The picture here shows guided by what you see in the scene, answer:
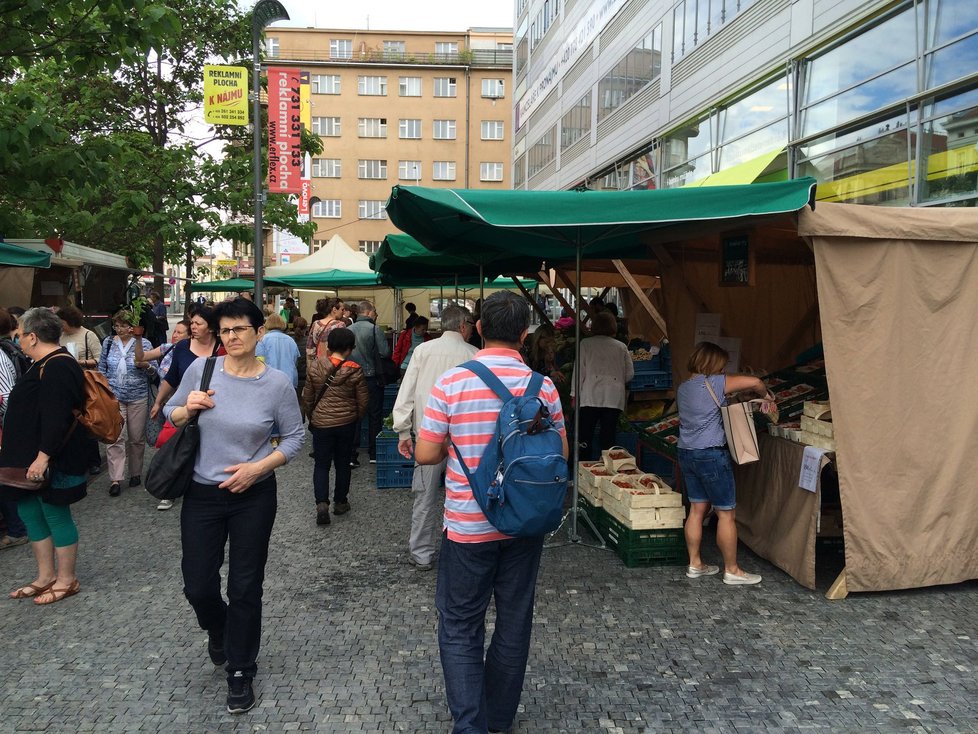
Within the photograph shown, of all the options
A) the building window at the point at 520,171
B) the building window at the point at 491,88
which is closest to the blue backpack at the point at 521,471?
the building window at the point at 520,171

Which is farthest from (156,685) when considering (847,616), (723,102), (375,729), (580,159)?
(580,159)

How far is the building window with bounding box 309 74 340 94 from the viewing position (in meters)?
55.3

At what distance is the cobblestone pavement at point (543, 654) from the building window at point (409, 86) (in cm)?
5465

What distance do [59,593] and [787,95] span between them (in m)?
14.6

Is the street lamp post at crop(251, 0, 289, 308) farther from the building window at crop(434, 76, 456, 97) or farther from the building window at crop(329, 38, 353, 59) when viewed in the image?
the building window at crop(329, 38, 353, 59)

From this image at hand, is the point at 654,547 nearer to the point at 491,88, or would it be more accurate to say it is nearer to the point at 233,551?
the point at 233,551

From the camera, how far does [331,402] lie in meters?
6.47

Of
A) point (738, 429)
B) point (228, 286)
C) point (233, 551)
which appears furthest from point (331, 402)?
point (228, 286)

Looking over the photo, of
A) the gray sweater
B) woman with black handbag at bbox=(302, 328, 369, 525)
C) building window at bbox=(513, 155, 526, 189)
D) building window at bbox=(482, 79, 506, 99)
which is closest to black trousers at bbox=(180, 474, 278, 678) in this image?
the gray sweater

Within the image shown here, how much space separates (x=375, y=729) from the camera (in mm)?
3297

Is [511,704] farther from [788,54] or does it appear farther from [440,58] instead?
[440,58]

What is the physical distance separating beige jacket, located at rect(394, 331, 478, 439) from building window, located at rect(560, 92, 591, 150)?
2503cm

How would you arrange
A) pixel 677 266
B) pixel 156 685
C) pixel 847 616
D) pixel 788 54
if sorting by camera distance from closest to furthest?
1. pixel 156 685
2. pixel 847 616
3. pixel 677 266
4. pixel 788 54

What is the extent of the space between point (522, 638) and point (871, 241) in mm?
3459
